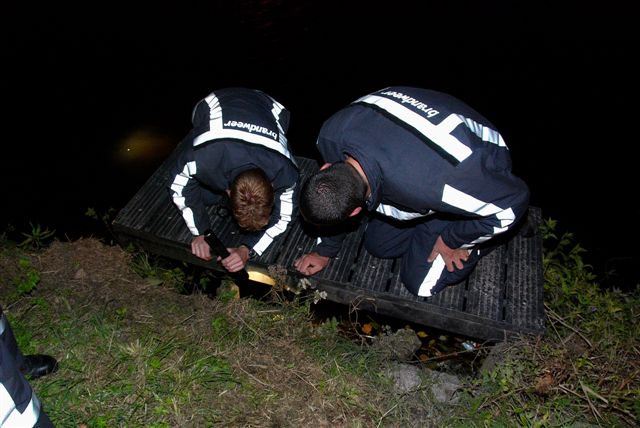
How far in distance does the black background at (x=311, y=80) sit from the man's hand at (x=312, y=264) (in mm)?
1933

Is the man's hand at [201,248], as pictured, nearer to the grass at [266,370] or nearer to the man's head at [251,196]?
the grass at [266,370]

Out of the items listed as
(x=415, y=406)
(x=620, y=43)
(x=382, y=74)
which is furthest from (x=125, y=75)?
(x=620, y=43)

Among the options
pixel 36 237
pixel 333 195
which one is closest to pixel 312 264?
pixel 333 195

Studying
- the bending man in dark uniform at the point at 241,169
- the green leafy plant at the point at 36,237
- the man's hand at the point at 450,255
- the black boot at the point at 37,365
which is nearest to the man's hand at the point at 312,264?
the bending man in dark uniform at the point at 241,169

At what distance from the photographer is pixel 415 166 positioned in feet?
7.98

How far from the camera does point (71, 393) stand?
8.13ft

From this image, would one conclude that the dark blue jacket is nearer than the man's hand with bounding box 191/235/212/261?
Yes

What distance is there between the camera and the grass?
2.43 meters

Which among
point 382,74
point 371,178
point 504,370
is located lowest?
point 504,370

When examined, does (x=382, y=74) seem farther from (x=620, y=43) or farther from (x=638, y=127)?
(x=620, y=43)

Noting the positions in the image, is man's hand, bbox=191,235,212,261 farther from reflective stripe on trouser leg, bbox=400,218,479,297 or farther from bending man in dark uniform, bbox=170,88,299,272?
reflective stripe on trouser leg, bbox=400,218,479,297

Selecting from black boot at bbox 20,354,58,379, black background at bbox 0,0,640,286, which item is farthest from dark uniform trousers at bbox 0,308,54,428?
black background at bbox 0,0,640,286

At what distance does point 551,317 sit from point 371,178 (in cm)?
178

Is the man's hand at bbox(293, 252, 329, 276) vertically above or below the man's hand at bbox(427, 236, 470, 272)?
below
